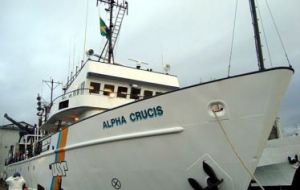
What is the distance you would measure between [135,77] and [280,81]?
5385 mm

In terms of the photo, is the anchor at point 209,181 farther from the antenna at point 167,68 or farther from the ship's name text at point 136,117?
the antenna at point 167,68

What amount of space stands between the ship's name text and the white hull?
2cm

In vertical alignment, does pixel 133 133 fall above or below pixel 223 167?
above

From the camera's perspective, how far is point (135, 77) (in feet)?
30.2

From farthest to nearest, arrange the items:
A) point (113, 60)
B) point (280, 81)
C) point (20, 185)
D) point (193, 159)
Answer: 1. point (113, 60)
2. point (20, 185)
3. point (193, 159)
4. point (280, 81)

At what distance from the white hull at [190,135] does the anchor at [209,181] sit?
0.26 ft

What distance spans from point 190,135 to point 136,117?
1.21m

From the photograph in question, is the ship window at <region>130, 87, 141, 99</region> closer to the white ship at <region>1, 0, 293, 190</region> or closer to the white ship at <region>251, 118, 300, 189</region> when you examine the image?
the white ship at <region>1, 0, 293, 190</region>

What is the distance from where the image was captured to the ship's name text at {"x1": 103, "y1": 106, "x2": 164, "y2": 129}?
5261 mm

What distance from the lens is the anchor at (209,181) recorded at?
4643mm

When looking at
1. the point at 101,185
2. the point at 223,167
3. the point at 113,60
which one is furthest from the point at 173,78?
the point at 223,167

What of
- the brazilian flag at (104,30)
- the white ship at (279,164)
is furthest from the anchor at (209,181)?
the brazilian flag at (104,30)

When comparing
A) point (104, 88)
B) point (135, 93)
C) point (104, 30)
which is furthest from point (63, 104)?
point (104, 30)

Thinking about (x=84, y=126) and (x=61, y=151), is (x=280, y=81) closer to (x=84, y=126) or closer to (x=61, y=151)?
(x=84, y=126)
